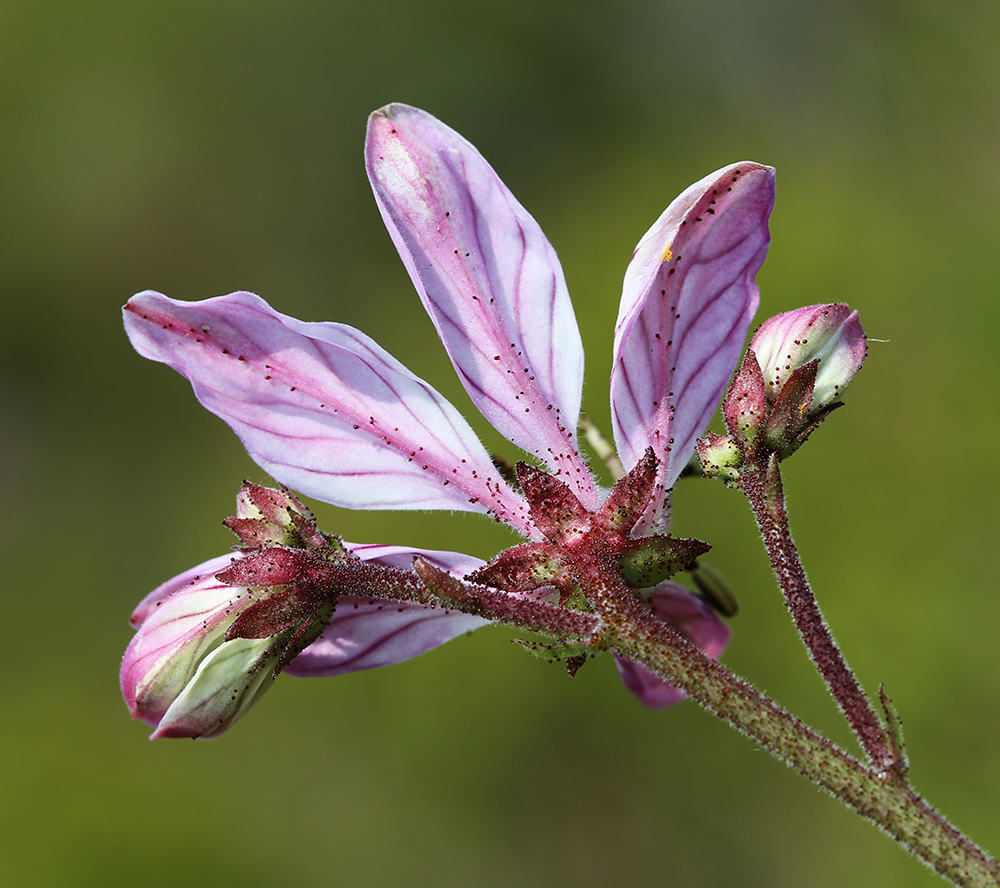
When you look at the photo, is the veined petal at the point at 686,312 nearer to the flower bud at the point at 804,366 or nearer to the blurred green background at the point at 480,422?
the flower bud at the point at 804,366

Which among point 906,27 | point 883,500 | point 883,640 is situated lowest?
point 883,640

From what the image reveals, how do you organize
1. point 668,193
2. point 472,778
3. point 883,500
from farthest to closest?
point 668,193 → point 472,778 → point 883,500

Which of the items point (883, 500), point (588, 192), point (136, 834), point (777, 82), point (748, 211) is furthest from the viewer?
point (777, 82)

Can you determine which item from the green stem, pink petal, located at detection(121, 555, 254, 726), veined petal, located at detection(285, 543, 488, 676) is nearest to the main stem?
the green stem

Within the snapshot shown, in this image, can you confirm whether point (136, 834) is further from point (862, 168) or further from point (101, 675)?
point (862, 168)

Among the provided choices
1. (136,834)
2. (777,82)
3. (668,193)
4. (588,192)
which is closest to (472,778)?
(136,834)

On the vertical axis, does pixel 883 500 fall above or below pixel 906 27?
below

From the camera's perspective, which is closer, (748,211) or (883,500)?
(748,211)
